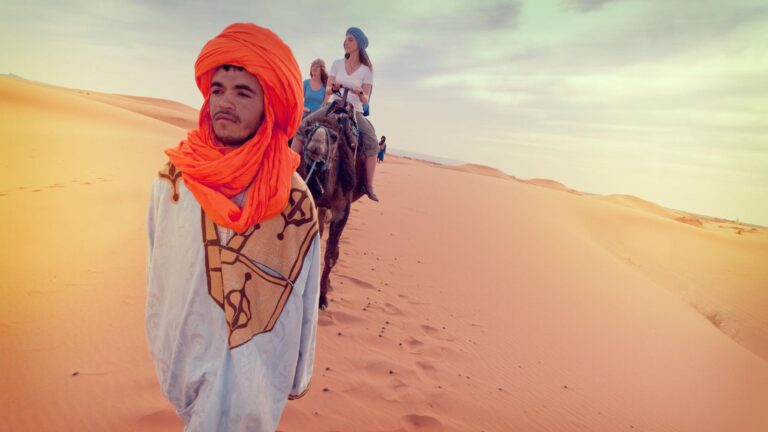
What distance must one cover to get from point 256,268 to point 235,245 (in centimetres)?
11

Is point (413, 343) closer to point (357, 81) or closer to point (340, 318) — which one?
point (340, 318)

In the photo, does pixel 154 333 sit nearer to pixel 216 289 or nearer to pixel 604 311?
pixel 216 289

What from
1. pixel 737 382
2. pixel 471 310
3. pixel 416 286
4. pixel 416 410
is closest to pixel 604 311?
pixel 737 382

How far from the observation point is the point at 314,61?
21.8 feet

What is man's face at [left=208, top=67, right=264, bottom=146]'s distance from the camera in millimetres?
1401

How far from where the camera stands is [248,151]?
1.40m

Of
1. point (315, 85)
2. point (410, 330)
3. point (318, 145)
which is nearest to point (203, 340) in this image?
point (318, 145)

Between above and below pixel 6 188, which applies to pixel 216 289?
above

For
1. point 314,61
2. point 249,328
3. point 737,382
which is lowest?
point 737,382

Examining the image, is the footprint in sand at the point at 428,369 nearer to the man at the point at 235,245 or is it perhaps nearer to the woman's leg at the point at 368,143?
the woman's leg at the point at 368,143

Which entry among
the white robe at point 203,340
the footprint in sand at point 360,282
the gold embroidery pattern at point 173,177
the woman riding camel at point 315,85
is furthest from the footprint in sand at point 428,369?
the woman riding camel at point 315,85

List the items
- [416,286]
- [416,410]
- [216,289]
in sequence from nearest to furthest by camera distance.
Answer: [216,289] → [416,410] → [416,286]

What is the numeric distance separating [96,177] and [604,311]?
11.0 metres

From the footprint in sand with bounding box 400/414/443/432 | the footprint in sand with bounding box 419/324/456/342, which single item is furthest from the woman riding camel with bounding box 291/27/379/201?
the footprint in sand with bounding box 400/414/443/432
